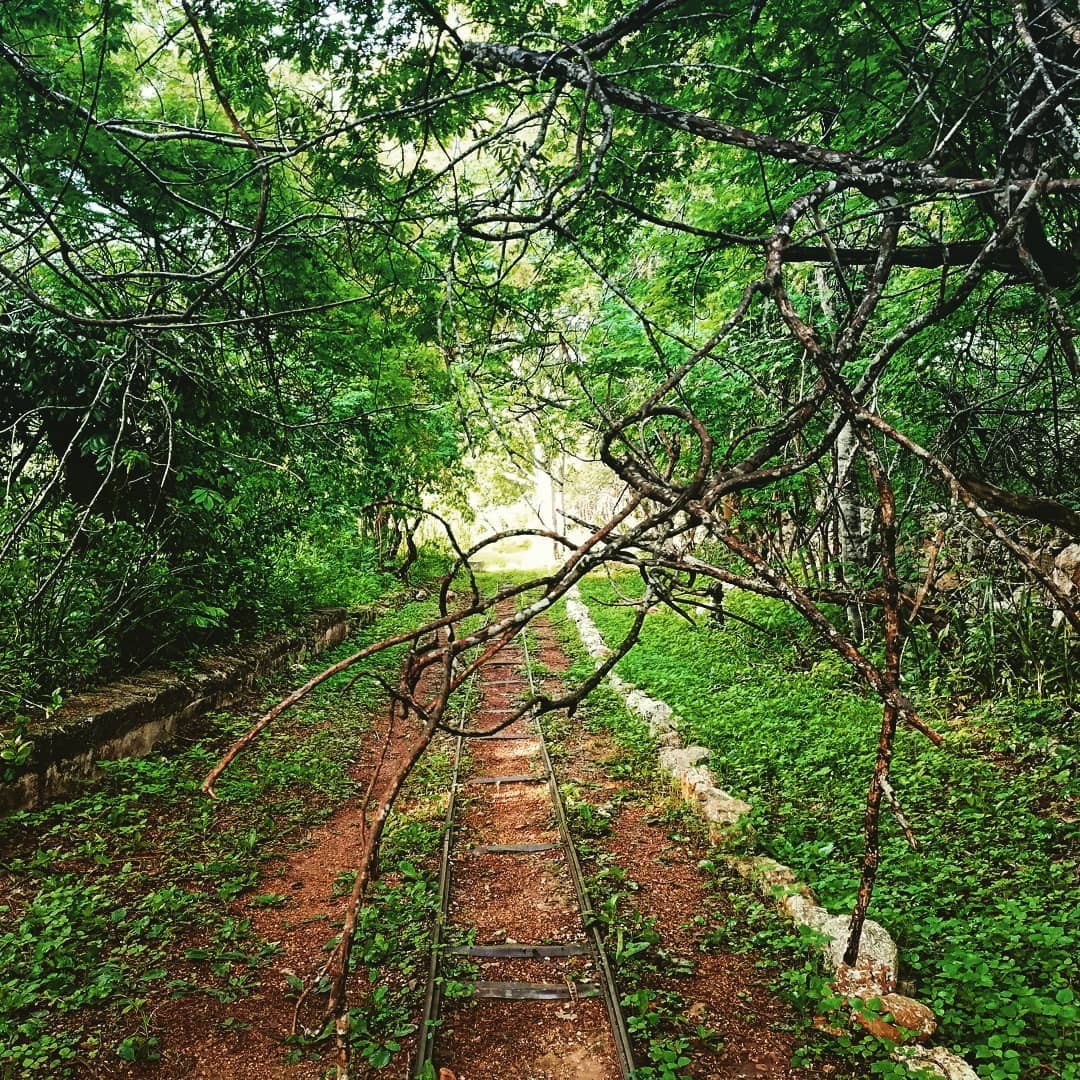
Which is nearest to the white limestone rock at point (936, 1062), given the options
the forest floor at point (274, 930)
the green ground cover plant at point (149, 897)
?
the forest floor at point (274, 930)

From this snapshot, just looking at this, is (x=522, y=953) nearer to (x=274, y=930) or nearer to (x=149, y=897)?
(x=274, y=930)

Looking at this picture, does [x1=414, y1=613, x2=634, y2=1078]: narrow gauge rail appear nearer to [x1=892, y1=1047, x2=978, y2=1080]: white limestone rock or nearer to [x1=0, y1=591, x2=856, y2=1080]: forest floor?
[x1=0, y1=591, x2=856, y2=1080]: forest floor

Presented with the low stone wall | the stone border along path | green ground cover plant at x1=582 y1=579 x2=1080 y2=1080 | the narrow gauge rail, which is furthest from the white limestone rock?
the low stone wall

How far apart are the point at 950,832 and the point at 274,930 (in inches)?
189

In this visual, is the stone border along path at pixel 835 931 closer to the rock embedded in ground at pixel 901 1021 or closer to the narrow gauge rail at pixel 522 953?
the rock embedded in ground at pixel 901 1021

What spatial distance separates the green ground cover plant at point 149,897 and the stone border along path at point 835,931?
7.74ft

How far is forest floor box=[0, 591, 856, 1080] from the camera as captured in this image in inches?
142

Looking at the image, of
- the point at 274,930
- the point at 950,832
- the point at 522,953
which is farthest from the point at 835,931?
the point at 274,930

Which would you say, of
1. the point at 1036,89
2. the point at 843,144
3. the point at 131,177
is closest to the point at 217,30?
the point at 131,177

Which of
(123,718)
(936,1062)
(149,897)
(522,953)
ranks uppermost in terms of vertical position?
(123,718)

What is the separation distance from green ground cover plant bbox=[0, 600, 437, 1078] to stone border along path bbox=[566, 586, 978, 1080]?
2.36m

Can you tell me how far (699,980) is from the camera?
4.16 meters

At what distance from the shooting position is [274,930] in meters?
4.71

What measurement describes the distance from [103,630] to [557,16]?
21.5 feet
